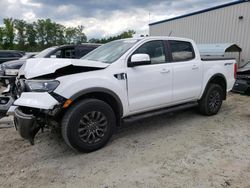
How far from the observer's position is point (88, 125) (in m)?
3.63

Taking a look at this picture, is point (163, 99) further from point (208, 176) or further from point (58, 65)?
point (58, 65)

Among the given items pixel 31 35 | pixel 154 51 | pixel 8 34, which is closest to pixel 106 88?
pixel 154 51

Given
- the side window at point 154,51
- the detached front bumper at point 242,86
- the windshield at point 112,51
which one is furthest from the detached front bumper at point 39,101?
the detached front bumper at point 242,86

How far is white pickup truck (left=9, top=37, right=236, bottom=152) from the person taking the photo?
11.1ft

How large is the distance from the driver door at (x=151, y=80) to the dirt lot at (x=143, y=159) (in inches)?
26.5

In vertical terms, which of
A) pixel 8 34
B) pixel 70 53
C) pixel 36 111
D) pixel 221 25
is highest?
pixel 8 34

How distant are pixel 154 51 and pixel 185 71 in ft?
2.71

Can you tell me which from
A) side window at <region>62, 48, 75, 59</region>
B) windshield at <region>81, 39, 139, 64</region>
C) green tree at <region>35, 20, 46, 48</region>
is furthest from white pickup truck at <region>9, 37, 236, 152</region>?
green tree at <region>35, 20, 46, 48</region>

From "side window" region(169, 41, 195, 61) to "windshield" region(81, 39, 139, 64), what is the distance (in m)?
0.90

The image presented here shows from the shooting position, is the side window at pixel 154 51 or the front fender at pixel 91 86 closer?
the front fender at pixel 91 86

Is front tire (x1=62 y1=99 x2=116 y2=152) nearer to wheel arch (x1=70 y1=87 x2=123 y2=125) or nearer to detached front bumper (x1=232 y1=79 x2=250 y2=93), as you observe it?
wheel arch (x1=70 y1=87 x2=123 y2=125)

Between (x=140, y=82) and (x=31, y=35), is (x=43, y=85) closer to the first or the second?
(x=140, y=82)

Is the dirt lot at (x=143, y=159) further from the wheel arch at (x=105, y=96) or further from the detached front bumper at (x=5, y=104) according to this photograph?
the wheel arch at (x=105, y=96)

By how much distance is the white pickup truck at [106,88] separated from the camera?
3379 mm
